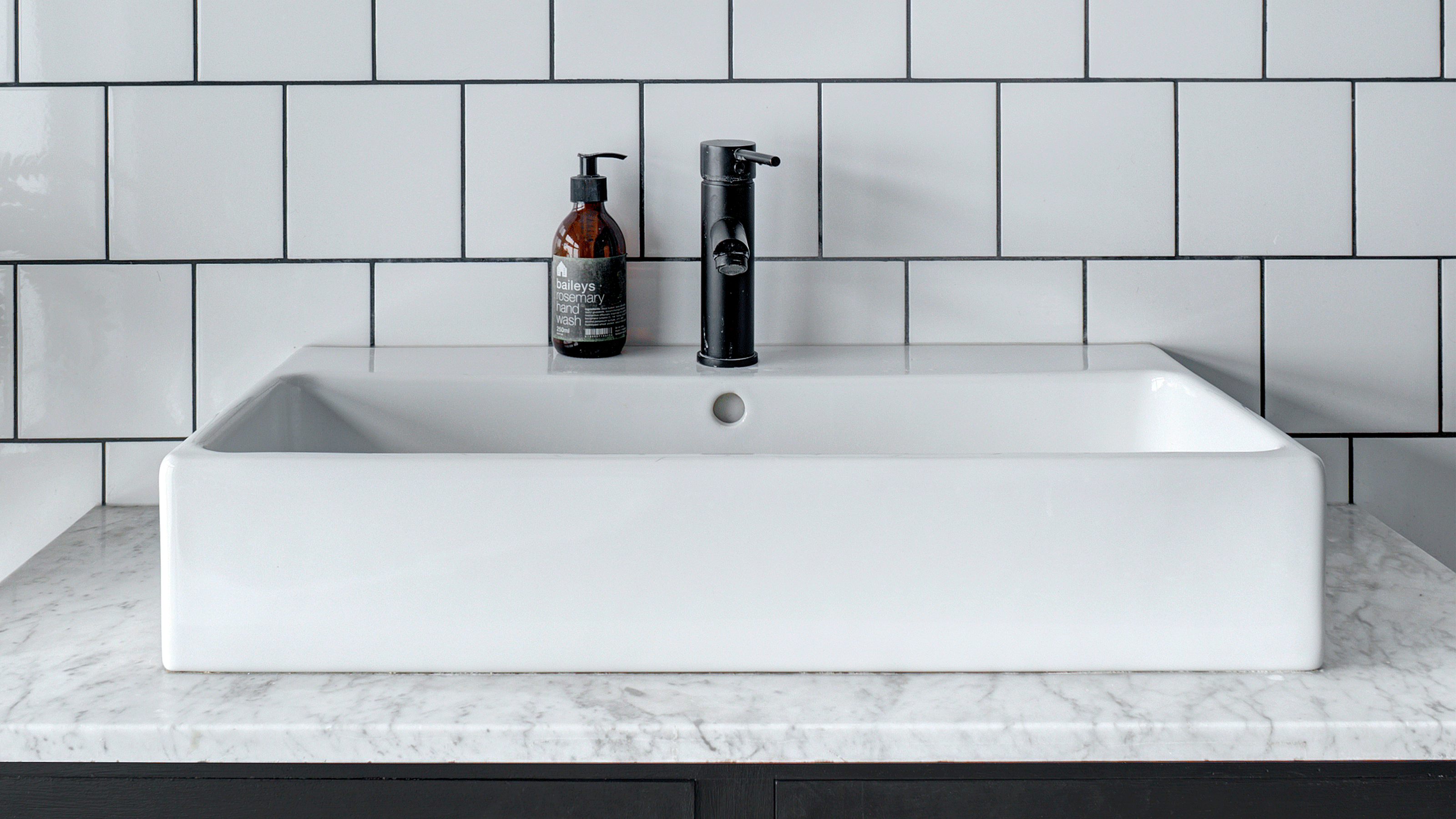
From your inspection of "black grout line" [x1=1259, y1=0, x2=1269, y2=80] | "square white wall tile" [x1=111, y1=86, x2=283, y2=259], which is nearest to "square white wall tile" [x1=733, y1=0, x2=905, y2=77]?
"black grout line" [x1=1259, y1=0, x2=1269, y2=80]

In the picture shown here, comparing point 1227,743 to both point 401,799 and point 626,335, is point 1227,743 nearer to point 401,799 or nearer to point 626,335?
point 401,799

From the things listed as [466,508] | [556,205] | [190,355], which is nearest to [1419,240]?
[556,205]

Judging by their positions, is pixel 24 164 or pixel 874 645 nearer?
pixel 874 645

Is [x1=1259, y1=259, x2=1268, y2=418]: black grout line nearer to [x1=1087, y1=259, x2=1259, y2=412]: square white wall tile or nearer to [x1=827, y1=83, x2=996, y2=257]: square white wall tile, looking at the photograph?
[x1=1087, y1=259, x2=1259, y2=412]: square white wall tile

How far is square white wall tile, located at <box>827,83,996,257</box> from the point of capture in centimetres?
111

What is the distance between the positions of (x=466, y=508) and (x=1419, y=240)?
0.97 m

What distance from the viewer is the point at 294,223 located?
1.12 meters

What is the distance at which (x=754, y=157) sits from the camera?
38.5 inches

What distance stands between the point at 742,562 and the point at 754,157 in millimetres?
424

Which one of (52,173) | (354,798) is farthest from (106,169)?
(354,798)

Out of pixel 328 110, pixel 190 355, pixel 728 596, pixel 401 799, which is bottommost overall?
pixel 401 799

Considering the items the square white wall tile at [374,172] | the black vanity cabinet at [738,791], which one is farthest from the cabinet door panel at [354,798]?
the square white wall tile at [374,172]

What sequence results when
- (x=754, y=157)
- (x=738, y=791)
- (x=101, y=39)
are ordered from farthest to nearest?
(x=101, y=39) → (x=754, y=157) → (x=738, y=791)

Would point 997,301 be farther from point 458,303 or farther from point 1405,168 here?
point 458,303
